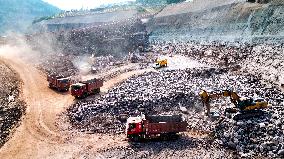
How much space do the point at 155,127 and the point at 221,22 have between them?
4709cm

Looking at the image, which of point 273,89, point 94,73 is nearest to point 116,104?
point 273,89

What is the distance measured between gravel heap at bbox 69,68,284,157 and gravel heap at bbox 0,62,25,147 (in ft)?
17.5

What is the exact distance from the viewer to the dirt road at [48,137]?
29.6 metres

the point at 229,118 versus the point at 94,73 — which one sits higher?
the point at 229,118

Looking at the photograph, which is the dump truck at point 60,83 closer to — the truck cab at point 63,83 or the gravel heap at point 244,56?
the truck cab at point 63,83

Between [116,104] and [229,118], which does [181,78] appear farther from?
[229,118]

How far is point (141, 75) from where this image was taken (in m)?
51.1

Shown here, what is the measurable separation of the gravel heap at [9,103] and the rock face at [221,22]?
31.7 m

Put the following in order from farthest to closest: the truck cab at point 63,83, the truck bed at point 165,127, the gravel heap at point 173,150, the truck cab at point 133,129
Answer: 1. the truck cab at point 63,83
2. the truck cab at point 133,129
3. the truck bed at point 165,127
4. the gravel heap at point 173,150

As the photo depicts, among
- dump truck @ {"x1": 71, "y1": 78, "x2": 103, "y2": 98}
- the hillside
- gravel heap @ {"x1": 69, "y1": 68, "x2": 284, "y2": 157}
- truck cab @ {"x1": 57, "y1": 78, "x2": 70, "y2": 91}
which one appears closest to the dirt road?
dump truck @ {"x1": 71, "y1": 78, "x2": 103, "y2": 98}

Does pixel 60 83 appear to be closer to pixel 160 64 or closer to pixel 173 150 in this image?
pixel 160 64

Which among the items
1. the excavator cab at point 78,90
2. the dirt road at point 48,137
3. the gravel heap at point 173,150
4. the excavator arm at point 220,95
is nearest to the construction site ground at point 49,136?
the dirt road at point 48,137

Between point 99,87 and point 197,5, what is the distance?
57.4 m

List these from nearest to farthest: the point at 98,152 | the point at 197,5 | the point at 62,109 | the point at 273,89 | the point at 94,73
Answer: the point at 98,152, the point at 273,89, the point at 62,109, the point at 94,73, the point at 197,5
